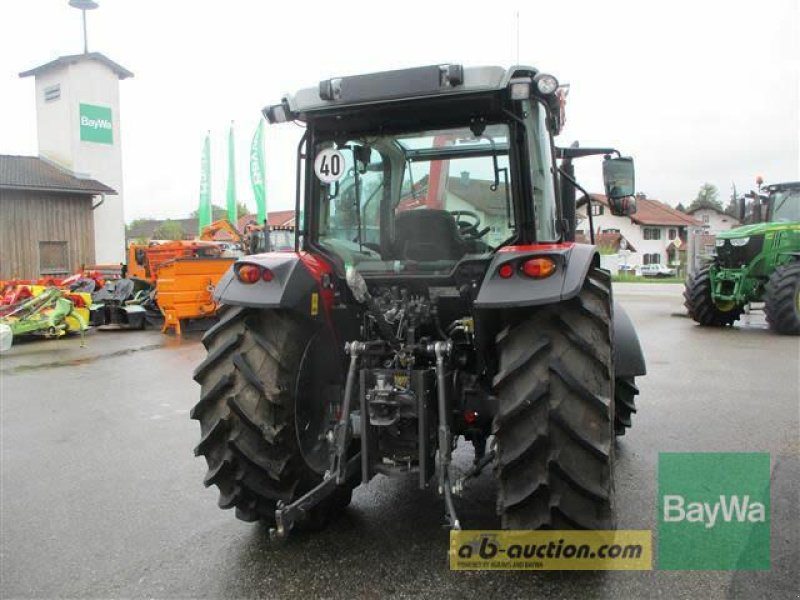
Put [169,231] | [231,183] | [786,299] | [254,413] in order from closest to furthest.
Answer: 1. [254,413]
2. [786,299]
3. [231,183]
4. [169,231]

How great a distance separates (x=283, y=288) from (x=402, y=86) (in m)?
1.13

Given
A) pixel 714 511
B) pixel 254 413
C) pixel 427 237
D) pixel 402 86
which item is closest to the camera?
pixel 402 86

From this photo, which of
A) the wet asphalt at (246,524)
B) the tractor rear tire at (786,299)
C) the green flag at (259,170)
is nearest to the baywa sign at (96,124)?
the green flag at (259,170)

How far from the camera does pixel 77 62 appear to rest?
2391 centimetres

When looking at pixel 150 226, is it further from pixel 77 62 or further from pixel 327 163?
pixel 327 163

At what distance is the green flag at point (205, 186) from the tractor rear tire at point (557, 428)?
84.2 ft

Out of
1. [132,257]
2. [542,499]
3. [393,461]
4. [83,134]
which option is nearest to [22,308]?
[132,257]

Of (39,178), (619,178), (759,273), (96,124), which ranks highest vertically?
(96,124)

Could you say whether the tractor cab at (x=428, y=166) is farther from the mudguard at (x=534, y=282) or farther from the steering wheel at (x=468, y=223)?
the mudguard at (x=534, y=282)

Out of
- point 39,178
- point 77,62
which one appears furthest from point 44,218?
point 77,62

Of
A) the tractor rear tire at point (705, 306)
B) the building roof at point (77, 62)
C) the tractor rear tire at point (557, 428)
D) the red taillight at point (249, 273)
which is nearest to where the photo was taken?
the tractor rear tire at point (557, 428)

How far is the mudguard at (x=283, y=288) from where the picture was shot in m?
3.23

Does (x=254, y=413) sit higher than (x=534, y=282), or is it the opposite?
(x=534, y=282)

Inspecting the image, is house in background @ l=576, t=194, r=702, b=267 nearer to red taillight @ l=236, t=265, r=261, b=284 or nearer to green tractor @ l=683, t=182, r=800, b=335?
green tractor @ l=683, t=182, r=800, b=335
